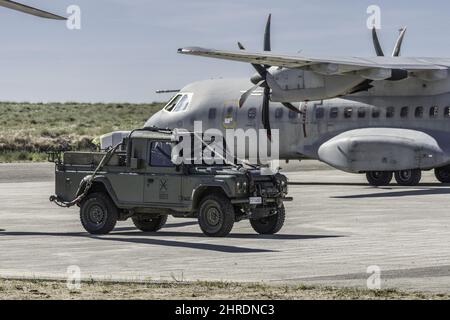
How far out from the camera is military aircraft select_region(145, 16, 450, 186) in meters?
35.4

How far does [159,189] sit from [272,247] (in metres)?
3.17

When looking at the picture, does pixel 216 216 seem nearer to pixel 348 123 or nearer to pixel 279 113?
pixel 348 123

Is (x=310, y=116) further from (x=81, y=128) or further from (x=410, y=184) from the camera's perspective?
(x=81, y=128)

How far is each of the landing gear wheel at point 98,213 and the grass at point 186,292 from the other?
22.7ft

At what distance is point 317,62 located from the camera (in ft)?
111

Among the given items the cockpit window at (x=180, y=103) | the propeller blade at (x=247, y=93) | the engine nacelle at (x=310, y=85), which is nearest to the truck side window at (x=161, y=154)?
the engine nacelle at (x=310, y=85)

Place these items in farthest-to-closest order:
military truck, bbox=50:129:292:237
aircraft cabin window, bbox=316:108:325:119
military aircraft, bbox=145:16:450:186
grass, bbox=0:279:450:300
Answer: aircraft cabin window, bbox=316:108:325:119, military aircraft, bbox=145:16:450:186, military truck, bbox=50:129:292:237, grass, bbox=0:279:450:300

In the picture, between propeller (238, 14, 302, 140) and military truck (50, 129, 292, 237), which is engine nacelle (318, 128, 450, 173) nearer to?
propeller (238, 14, 302, 140)

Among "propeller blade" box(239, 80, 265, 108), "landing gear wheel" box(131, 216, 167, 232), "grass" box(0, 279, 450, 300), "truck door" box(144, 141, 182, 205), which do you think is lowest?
"grass" box(0, 279, 450, 300)

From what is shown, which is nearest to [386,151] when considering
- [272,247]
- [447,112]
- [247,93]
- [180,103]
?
[447,112]

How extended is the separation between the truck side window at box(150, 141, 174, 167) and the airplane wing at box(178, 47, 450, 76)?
33.9 ft

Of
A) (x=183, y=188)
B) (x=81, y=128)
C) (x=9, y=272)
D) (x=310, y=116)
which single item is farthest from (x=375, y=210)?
(x=81, y=128)

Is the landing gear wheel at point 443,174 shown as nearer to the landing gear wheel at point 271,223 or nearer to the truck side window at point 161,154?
the landing gear wheel at point 271,223

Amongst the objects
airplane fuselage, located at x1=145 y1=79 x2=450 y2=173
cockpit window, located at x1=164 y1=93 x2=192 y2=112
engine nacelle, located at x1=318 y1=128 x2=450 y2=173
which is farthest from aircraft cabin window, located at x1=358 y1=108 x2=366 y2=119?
cockpit window, located at x1=164 y1=93 x2=192 y2=112
